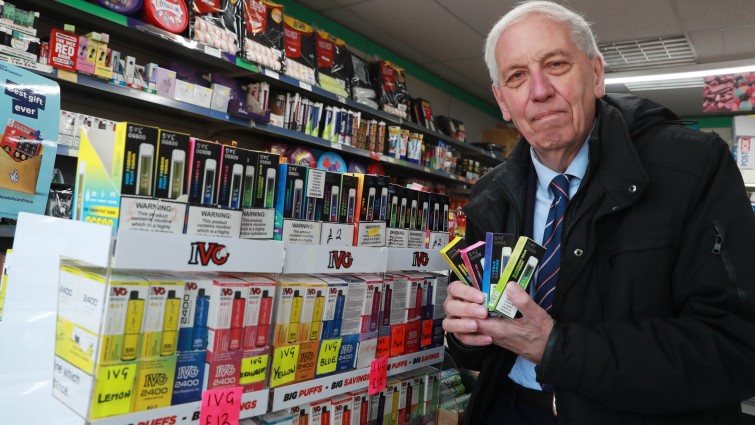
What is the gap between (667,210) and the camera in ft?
4.21

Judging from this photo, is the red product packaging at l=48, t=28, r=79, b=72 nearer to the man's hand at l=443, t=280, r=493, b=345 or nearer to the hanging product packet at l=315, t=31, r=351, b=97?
the hanging product packet at l=315, t=31, r=351, b=97

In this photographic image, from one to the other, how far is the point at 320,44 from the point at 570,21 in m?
3.56

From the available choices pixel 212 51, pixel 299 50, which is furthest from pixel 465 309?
pixel 299 50

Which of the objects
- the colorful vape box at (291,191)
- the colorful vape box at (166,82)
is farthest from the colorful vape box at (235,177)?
the colorful vape box at (166,82)

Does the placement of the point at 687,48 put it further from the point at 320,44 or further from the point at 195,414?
the point at 195,414

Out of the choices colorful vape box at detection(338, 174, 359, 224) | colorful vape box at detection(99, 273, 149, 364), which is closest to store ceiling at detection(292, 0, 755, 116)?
colorful vape box at detection(338, 174, 359, 224)

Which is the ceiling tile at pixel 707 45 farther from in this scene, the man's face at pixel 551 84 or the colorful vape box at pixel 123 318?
the colorful vape box at pixel 123 318

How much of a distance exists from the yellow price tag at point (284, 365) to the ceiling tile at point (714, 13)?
16.3 feet

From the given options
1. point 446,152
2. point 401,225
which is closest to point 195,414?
point 401,225

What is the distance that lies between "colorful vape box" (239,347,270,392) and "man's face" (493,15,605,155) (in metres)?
0.99

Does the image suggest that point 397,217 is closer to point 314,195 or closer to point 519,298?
point 314,195

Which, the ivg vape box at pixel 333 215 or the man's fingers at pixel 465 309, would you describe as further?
the ivg vape box at pixel 333 215

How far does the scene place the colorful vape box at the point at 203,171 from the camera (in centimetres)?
125

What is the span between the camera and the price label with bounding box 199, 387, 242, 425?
47.6 inches
